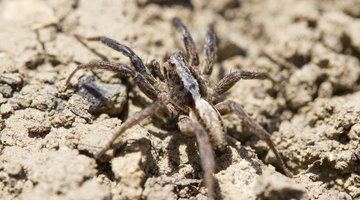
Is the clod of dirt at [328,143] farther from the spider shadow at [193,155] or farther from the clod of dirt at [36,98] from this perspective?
the clod of dirt at [36,98]

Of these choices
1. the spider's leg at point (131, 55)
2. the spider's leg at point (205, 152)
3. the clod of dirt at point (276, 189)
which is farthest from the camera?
the spider's leg at point (131, 55)

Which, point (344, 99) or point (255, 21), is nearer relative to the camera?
point (344, 99)

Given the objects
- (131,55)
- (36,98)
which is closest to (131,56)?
(131,55)

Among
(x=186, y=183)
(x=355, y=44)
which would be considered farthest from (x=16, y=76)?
(x=355, y=44)

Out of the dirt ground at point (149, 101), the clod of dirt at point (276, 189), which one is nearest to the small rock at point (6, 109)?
the dirt ground at point (149, 101)

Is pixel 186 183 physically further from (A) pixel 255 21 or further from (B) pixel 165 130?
(A) pixel 255 21

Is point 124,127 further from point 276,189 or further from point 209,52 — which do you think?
point 209,52
